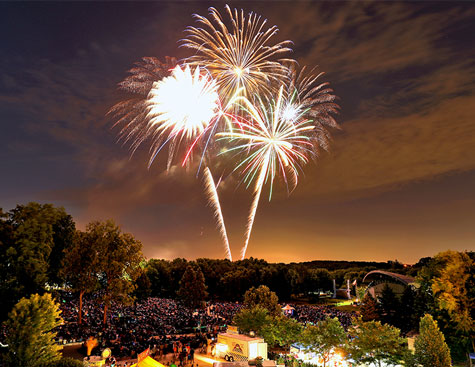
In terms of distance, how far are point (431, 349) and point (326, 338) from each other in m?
7.34

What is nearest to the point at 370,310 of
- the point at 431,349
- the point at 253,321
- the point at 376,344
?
the point at 253,321

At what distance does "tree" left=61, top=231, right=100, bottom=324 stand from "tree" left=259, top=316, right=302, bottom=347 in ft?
64.9

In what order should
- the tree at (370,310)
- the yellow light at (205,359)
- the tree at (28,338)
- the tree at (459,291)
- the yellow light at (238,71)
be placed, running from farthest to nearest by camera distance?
1. the tree at (370,310)
2. the yellow light at (205,359)
3. the tree at (459,291)
4. the yellow light at (238,71)
5. the tree at (28,338)

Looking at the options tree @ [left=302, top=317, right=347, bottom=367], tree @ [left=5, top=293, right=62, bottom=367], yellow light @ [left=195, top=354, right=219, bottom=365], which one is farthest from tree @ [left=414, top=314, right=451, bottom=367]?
tree @ [left=5, top=293, right=62, bottom=367]

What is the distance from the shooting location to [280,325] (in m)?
35.9

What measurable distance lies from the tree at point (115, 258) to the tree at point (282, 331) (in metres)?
15.8

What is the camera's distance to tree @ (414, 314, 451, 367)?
25.3 meters

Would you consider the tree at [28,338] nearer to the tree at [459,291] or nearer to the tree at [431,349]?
the tree at [431,349]

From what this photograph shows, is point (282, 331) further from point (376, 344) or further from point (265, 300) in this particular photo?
point (265, 300)

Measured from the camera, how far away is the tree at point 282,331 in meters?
35.1

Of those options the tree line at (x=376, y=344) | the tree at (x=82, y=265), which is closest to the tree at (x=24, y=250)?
the tree at (x=82, y=265)

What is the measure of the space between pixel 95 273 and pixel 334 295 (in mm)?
102926

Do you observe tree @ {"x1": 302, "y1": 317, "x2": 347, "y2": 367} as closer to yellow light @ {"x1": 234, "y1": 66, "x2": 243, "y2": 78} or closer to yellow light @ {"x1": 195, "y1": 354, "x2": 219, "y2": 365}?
yellow light @ {"x1": 195, "y1": 354, "x2": 219, "y2": 365}

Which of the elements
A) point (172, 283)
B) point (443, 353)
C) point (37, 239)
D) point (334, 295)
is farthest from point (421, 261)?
point (37, 239)
